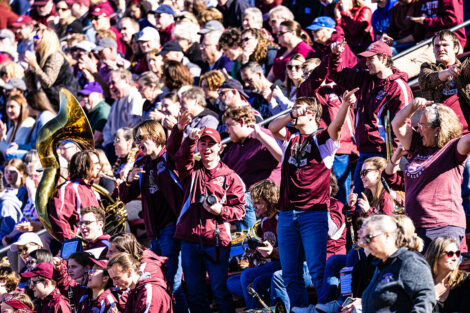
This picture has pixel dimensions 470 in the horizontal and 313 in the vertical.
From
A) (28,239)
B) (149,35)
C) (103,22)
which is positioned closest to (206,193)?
(28,239)

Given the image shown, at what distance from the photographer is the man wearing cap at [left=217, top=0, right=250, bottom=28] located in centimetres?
1429

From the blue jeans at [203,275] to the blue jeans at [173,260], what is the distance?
10.4 inches

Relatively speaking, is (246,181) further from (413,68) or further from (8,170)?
(8,170)

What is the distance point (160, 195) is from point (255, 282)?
1.39 m

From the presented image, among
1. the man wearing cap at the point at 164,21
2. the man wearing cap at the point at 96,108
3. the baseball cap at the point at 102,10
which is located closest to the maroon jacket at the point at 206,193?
the man wearing cap at the point at 96,108

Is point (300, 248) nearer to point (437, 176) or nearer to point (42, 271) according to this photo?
point (437, 176)

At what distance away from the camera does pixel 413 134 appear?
7574 mm

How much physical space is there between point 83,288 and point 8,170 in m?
3.91

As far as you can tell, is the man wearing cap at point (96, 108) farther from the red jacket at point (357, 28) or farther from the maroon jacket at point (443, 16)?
the maroon jacket at point (443, 16)

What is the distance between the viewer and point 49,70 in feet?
45.7

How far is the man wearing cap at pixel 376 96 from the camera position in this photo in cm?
893

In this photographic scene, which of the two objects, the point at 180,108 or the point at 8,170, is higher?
the point at 180,108

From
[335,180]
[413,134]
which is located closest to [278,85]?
[335,180]

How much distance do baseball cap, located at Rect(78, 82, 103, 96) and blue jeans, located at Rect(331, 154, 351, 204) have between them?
5.05 meters
